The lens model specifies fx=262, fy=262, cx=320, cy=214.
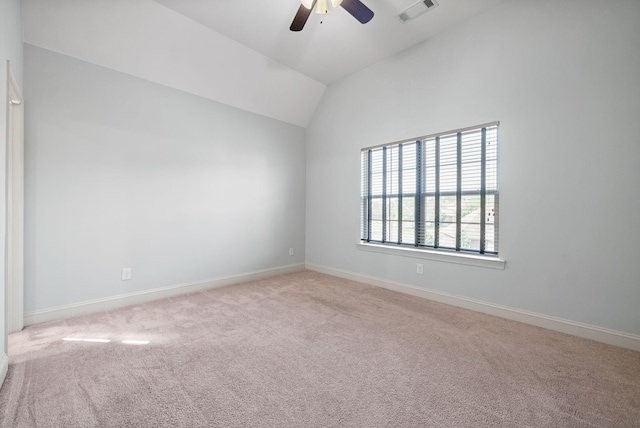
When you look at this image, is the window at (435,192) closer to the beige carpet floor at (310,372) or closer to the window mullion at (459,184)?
the window mullion at (459,184)

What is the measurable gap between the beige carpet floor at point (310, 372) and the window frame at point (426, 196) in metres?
0.75

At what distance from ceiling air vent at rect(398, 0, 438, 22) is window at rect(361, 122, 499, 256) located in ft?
4.29

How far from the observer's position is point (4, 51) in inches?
68.0

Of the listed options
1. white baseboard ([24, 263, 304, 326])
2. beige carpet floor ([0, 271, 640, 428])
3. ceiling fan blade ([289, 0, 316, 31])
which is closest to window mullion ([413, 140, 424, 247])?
beige carpet floor ([0, 271, 640, 428])

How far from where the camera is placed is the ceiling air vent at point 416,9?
2.66 m

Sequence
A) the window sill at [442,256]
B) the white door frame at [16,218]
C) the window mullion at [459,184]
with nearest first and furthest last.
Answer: the white door frame at [16,218], the window sill at [442,256], the window mullion at [459,184]

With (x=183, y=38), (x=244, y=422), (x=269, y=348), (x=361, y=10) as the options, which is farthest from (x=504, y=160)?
(x=183, y=38)

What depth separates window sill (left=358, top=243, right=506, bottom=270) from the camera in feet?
9.12

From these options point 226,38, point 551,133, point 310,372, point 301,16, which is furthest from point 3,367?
point 551,133

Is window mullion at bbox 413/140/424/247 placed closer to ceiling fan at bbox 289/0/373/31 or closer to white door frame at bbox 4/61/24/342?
ceiling fan at bbox 289/0/373/31

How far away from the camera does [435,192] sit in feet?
10.8

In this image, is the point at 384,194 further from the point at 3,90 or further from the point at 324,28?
the point at 3,90

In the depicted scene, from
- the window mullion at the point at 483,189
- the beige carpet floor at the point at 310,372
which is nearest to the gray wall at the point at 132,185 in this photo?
the beige carpet floor at the point at 310,372

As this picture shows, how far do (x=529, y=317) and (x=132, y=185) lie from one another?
4.40 metres
